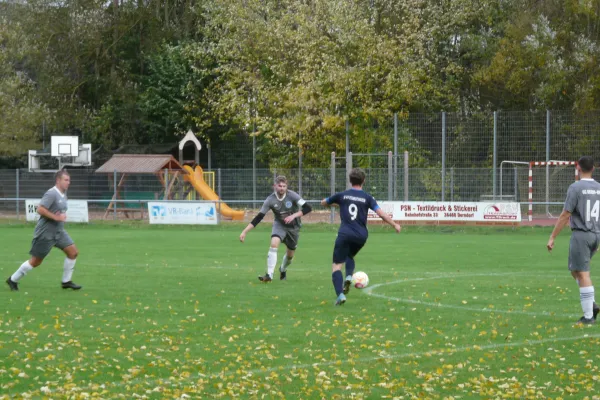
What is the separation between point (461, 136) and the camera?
3709 cm

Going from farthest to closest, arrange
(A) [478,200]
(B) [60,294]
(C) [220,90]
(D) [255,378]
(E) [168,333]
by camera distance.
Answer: (C) [220,90] < (A) [478,200] < (B) [60,294] < (E) [168,333] < (D) [255,378]

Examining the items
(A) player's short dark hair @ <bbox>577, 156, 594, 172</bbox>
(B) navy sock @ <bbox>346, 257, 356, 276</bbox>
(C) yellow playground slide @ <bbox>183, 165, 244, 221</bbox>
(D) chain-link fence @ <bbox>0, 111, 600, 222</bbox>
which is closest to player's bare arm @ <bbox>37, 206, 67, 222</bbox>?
(B) navy sock @ <bbox>346, 257, 356, 276</bbox>

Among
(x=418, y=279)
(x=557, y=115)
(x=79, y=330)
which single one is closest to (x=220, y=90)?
(x=557, y=115)

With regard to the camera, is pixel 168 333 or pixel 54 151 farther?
pixel 54 151

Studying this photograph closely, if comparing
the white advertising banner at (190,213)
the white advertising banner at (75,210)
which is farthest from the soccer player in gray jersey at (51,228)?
the white advertising banner at (75,210)

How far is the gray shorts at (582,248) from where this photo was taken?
11.4 m

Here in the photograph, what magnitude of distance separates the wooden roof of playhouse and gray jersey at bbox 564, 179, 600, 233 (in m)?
29.2

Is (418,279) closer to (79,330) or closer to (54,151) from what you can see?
(79,330)

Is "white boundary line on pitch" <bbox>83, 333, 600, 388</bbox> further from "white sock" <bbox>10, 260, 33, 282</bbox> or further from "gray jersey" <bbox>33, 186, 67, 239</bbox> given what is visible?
"white sock" <bbox>10, 260, 33, 282</bbox>

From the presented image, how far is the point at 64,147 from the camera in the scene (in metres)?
42.2

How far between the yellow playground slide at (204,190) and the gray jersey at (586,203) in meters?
27.4

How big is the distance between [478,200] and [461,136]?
3766 mm

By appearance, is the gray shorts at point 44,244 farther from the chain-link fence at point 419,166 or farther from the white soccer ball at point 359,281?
the chain-link fence at point 419,166

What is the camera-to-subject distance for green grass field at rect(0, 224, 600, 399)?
799 centimetres
